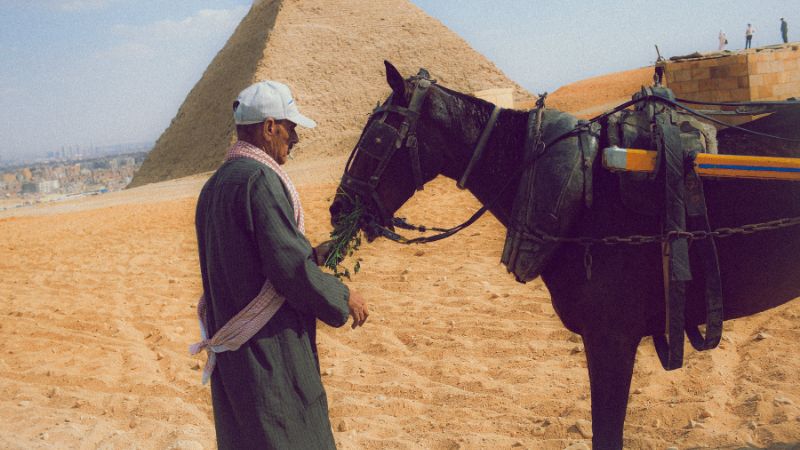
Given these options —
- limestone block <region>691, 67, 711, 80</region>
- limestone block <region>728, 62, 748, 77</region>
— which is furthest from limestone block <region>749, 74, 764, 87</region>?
limestone block <region>691, 67, 711, 80</region>

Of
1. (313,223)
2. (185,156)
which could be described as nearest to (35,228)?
(313,223)

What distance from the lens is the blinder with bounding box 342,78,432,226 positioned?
3340 millimetres

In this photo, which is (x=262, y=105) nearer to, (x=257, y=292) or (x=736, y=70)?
(x=257, y=292)

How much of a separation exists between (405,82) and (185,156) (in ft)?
174

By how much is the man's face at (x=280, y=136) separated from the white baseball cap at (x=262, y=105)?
0.13 ft

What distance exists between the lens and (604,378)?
3158 mm

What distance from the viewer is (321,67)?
58.1 metres

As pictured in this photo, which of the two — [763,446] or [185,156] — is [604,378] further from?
[185,156]

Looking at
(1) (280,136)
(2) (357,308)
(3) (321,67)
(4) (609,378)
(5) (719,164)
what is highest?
(3) (321,67)

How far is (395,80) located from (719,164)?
150 centimetres

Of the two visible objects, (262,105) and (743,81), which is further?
(743,81)

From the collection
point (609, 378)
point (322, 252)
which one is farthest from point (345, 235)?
point (609, 378)

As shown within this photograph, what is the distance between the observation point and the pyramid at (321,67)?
169ft

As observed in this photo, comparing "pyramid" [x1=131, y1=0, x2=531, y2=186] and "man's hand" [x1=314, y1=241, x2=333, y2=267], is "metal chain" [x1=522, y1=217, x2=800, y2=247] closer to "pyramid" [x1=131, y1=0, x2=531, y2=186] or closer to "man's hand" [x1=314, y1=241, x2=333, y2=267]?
"man's hand" [x1=314, y1=241, x2=333, y2=267]
